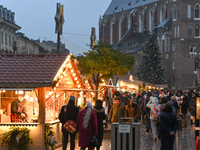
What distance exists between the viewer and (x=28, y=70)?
42.4ft

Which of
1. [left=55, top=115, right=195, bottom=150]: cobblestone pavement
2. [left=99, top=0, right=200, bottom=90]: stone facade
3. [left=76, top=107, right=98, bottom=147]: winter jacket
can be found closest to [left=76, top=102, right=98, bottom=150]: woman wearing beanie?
[left=76, top=107, right=98, bottom=147]: winter jacket

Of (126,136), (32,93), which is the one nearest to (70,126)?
(126,136)

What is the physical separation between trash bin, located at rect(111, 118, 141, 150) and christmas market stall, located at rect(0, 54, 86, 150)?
2.73 m

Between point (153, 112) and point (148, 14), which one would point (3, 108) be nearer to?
point (153, 112)

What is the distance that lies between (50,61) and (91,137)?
4496mm

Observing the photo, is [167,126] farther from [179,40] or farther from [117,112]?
[179,40]

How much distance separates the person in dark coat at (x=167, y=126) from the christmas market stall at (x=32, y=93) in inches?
145

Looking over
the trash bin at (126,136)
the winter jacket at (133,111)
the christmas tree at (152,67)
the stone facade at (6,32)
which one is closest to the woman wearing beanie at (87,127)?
the trash bin at (126,136)

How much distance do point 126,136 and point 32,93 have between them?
159 inches

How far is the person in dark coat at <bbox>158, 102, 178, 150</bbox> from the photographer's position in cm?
972

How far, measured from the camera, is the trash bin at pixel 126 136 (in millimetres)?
10234

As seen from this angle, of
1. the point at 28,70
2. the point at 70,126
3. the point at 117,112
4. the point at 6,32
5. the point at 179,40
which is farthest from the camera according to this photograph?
the point at 179,40

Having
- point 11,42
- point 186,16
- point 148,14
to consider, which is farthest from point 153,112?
point 148,14

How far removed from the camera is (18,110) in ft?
42.4
